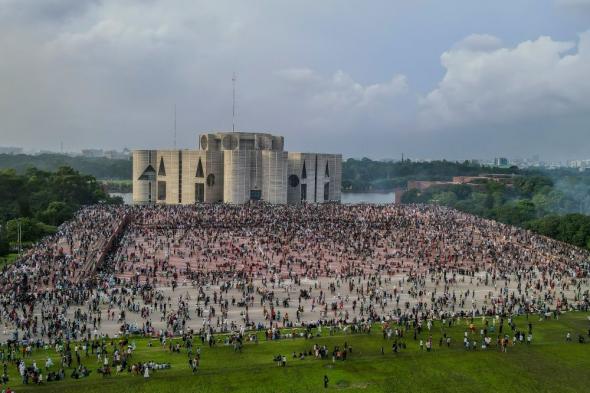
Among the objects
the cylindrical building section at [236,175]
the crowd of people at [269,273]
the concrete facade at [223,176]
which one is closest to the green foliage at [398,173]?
the concrete facade at [223,176]

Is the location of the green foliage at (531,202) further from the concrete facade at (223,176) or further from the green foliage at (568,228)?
the concrete facade at (223,176)

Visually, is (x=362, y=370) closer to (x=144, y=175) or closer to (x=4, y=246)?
(x=4, y=246)

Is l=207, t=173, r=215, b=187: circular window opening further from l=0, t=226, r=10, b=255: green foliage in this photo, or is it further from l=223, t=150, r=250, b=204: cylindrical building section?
l=0, t=226, r=10, b=255: green foliage

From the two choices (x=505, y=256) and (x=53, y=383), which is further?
(x=505, y=256)

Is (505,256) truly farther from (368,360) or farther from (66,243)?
(66,243)

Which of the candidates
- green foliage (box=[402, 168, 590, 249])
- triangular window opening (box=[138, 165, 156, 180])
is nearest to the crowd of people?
green foliage (box=[402, 168, 590, 249])

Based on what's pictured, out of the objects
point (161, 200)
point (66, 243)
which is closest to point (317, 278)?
point (66, 243)

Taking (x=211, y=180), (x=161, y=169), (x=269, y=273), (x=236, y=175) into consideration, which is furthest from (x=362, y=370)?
(x=161, y=169)
